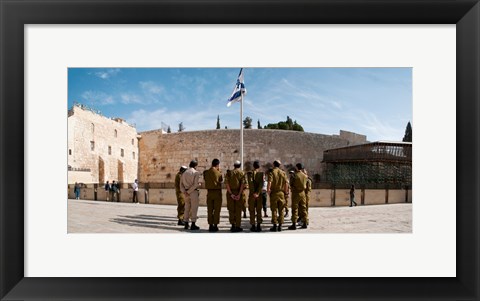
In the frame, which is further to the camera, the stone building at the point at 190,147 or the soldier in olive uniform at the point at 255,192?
the stone building at the point at 190,147

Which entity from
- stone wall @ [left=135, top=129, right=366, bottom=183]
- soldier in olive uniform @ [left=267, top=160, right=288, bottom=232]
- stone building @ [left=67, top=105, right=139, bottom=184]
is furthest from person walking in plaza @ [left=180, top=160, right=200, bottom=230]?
stone wall @ [left=135, top=129, right=366, bottom=183]

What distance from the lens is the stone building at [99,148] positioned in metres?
23.3

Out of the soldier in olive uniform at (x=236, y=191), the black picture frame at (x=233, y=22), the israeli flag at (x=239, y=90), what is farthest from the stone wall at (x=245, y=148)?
the black picture frame at (x=233, y=22)

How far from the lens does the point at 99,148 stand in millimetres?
26156

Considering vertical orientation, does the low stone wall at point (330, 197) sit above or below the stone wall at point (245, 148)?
below

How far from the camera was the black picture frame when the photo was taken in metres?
4.08

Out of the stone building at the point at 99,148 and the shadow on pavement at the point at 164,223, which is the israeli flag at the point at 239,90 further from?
the stone building at the point at 99,148

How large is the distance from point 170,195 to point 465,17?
1044 cm

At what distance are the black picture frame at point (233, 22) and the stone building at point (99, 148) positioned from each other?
1768 cm

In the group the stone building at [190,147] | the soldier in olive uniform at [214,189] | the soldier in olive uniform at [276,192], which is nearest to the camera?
the soldier in olive uniform at [214,189]

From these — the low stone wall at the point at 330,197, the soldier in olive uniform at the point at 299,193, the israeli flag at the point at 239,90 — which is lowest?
the low stone wall at the point at 330,197

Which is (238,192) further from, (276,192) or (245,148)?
(245,148)

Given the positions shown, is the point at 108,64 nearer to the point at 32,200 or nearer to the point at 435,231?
the point at 32,200

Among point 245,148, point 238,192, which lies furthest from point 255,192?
point 245,148
